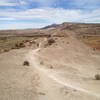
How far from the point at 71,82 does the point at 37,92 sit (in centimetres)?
401

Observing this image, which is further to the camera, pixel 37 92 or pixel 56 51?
pixel 56 51

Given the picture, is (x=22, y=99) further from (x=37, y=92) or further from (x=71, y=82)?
(x=71, y=82)

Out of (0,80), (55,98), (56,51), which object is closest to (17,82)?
(0,80)

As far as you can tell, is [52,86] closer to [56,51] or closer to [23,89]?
[23,89]

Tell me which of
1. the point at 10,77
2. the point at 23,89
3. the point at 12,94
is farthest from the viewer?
the point at 10,77

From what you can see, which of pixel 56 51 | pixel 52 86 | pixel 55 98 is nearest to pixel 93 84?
pixel 52 86

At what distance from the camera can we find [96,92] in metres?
11.5

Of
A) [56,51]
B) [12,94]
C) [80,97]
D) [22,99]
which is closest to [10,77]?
[12,94]

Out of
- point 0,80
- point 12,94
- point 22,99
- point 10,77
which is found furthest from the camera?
point 10,77

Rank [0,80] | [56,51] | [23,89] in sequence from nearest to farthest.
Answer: [23,89] → [0,80] → [56,51]

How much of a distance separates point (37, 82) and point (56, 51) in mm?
20254

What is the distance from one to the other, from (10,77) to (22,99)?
503 cm

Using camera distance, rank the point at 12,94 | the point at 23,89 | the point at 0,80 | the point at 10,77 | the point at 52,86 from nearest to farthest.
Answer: the point at 12,94
the point at 23,89
the point at 52,86
the point at 0,80
the point at 10,77

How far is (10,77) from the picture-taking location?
1446cm
